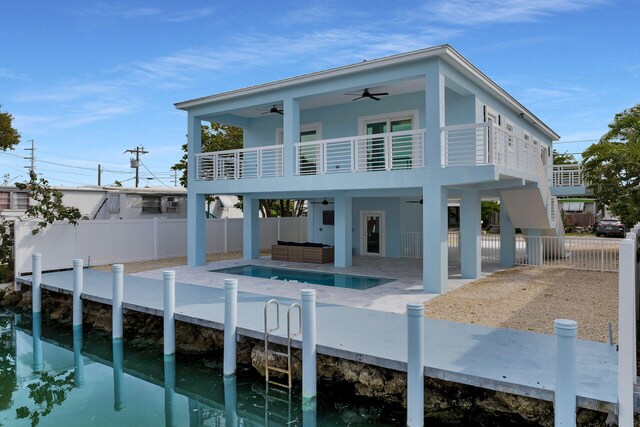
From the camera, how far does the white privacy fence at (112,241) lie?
51.6ft

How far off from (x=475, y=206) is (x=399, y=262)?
5.08 meters

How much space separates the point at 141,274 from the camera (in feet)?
49.5

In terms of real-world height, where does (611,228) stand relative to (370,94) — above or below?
below

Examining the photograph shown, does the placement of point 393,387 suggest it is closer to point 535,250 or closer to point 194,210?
point 535,250

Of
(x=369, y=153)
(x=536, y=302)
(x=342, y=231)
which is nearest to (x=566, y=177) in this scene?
(x=369, y=153)

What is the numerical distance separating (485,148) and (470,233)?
3.56 meters

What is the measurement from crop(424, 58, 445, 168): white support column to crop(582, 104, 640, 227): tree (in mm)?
9130

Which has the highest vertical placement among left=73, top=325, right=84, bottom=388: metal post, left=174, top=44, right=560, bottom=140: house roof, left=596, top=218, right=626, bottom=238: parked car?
left=174, top=44, right=560, bottom=140: house roof

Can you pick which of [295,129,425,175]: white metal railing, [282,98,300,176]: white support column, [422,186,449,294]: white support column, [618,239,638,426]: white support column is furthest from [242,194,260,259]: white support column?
[618,239,638,426]: white support column

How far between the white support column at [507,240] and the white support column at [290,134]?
28.4 feet

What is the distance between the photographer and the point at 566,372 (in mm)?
4742

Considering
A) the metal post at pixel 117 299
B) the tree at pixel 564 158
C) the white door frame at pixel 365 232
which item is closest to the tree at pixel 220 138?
the white door frame at pixel 365 232

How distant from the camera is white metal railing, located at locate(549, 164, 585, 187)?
73.4ft

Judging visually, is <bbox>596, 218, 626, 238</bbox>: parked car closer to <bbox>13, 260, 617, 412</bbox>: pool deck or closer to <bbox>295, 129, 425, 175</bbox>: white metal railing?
<bbox>295, 129, 425, 175</bbox>: white metal railing
